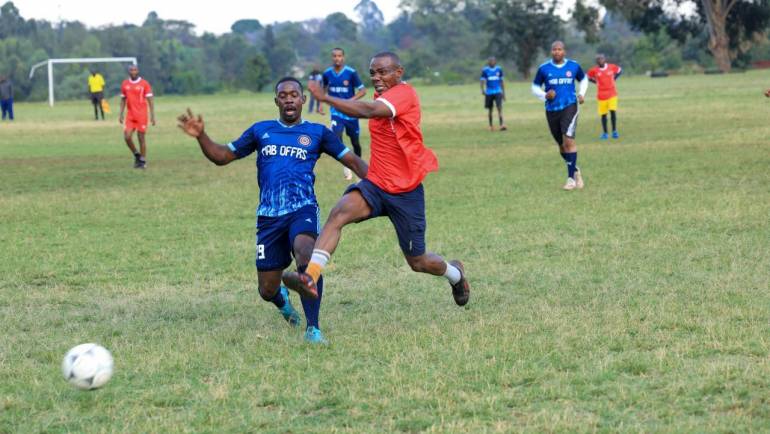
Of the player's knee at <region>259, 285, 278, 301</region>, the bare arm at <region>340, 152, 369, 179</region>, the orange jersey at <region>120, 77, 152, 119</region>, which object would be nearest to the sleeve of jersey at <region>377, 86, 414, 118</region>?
the bare arm at <region>340, 152, 369, 179</region>

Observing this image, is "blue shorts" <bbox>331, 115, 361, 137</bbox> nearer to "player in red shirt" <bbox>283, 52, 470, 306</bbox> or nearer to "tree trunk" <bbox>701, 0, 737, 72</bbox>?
"player in red shirt" <bbox>283, 52, 470, 306</bbox>

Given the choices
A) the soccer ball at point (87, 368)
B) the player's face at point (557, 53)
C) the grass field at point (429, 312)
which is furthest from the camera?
the player's face at point (557, 53)

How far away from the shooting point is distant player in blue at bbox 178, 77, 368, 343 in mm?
8250

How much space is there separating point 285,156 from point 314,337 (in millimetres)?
1307

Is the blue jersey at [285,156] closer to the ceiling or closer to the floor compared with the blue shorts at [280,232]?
closer to the ceiling

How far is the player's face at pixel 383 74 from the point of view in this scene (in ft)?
27.0

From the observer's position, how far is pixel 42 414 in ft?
20.7

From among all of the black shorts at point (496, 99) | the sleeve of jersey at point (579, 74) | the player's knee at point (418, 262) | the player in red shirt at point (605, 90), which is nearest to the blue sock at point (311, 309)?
the player's knee at point (418, 262)

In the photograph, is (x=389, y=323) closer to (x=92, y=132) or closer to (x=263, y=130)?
(x=263, y=130)

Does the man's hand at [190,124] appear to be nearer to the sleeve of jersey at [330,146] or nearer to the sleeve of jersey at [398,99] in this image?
the sleeve of jersey at [330,146]

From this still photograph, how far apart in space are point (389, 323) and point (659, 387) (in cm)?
257

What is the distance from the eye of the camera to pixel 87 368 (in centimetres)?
642

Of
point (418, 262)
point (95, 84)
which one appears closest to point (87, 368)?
point (418, 262)

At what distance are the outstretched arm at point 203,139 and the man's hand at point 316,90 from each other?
1.05 m
